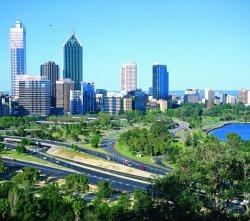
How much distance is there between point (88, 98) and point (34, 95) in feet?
32.5

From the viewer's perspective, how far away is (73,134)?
3675 centimetres

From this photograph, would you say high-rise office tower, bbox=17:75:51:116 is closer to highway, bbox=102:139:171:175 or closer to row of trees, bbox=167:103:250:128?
row of trees, bbox=167:103:250:128

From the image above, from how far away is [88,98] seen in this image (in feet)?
213

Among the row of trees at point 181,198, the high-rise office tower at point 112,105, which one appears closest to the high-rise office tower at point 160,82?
the high-rise office tower at point 112,105

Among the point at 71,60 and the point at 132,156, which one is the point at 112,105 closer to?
the point at 71,60

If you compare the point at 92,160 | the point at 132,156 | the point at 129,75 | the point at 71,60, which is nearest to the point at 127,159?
the point at 132,156

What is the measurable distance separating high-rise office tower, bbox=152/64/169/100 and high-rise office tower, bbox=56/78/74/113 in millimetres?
24308

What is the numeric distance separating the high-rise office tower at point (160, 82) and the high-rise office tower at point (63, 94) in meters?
24.3

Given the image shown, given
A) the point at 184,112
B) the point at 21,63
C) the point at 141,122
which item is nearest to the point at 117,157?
the point at 141,122

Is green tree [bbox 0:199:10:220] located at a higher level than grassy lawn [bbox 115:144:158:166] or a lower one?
higher

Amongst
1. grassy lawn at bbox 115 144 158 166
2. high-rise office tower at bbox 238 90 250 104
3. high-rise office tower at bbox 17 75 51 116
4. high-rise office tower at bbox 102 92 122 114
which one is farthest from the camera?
high-rise office tower at bbox 238 90 250 104

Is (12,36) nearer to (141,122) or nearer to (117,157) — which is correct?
(141,122)

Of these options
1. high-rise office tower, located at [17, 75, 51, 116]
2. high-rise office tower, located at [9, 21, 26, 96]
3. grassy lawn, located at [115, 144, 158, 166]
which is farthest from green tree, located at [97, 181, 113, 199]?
high-rise office tower, located at [9, 21, 26, 96]

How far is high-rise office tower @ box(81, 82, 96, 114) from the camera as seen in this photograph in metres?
63.6
